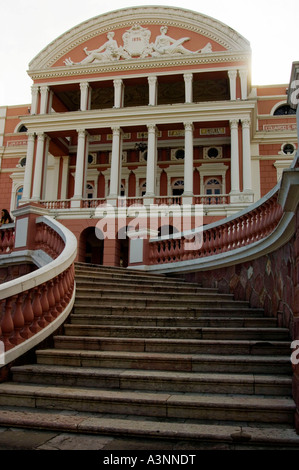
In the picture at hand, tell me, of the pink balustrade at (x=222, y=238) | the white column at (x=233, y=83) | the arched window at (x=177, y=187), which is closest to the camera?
the pink balustrade at (x=222, y=238)

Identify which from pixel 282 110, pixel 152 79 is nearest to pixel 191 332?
pixel 152 79

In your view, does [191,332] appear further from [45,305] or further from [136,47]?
[136,47]

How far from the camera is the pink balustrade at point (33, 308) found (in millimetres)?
5566

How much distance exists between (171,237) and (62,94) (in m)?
19.6

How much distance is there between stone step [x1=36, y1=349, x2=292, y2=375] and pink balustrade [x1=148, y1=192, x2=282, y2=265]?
2.45 meters

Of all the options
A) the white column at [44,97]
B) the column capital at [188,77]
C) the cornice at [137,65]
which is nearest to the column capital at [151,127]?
the column capital at [188,77]

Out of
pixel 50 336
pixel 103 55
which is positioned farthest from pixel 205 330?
pixel 103 55

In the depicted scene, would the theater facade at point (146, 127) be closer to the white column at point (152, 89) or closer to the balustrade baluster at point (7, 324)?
the white column at point (152, 89)

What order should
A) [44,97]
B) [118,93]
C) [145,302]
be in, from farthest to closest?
[44,97] → [118,93] → [145,302]

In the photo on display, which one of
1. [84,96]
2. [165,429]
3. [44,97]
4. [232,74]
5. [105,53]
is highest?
[105,53]

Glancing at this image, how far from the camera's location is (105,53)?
25703mm

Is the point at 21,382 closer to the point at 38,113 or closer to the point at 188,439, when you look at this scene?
the point at 188,439

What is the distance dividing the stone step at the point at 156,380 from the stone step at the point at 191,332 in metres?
0.99

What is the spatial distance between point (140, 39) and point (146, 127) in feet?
18.2
